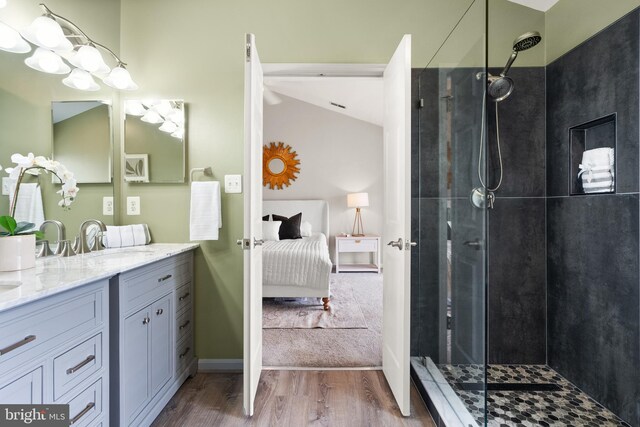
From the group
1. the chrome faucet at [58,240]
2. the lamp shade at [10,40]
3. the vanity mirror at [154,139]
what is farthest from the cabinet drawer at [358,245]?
the lamp shade at [10,40]

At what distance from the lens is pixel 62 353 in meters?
1.08

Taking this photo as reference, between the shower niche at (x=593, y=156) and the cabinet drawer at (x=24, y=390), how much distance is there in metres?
2.74

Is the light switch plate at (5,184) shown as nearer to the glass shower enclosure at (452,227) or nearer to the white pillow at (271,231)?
the glass shower enclosure at (452,227)

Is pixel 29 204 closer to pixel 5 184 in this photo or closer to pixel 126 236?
pixel 5 184

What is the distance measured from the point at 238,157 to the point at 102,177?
0.88 meters

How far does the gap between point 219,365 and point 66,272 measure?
1293 mm

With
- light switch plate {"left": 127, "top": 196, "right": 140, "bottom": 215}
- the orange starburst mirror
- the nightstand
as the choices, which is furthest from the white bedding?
the orange starburst mirror

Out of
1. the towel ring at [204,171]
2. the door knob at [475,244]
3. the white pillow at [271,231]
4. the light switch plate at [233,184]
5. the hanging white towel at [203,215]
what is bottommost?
the white pillow at [271,231]

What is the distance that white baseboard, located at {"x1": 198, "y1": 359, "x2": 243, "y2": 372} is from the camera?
2.18 m

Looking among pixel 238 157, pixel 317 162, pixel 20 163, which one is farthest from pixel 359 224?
pixel 20 163

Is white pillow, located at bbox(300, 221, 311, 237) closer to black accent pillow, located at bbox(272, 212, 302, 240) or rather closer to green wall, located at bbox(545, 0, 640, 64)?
black accent pillow, located at bbox(272, 212, 302, 240)

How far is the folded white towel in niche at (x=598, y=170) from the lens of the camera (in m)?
1.75

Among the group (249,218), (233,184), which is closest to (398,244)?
(249,218)

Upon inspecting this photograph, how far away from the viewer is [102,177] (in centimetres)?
202
